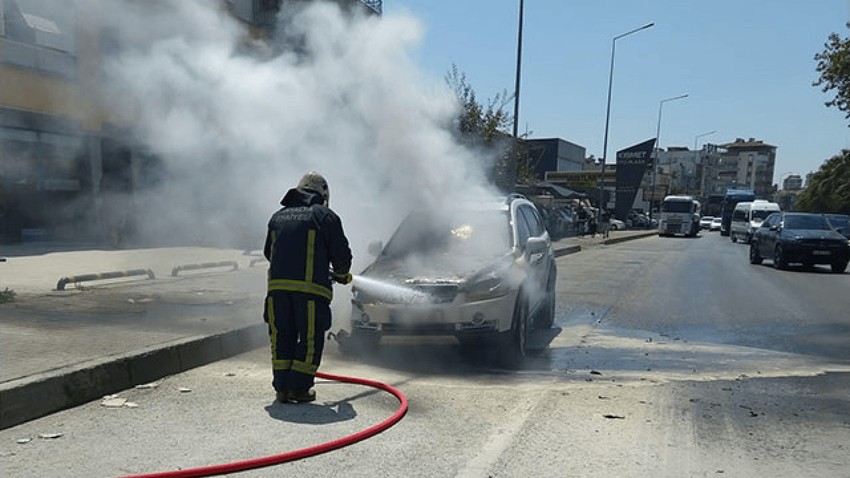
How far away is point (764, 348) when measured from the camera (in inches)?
281

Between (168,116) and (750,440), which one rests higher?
(168,116)

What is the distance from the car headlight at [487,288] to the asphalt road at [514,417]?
0.71 m

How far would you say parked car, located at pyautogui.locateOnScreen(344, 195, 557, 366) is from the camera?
19.2 feet

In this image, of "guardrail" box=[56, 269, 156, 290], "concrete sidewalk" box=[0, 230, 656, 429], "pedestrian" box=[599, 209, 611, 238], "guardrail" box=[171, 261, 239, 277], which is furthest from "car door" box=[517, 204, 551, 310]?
"pedestrian" box=[599, 209, 611, 238]

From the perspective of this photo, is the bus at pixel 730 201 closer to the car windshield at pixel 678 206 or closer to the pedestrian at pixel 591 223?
the car windshield at pixel 678 206

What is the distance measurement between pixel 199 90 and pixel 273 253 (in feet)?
16.4

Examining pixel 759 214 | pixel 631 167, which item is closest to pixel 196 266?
pixel 759 214

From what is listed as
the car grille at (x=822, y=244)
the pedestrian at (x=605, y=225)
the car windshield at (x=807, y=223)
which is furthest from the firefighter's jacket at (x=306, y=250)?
the pedestrian at (x=605, y=225)

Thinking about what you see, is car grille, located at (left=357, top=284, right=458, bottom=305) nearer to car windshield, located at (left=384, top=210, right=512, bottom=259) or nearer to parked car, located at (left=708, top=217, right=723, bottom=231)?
car windshield, located at (left=384, top=210, right=512, bottom=259)

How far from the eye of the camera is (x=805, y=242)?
1648 centimetres

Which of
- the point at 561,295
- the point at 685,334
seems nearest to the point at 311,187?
the point at 685,334

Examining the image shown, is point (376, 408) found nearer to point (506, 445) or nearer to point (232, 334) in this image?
point (506, 445)

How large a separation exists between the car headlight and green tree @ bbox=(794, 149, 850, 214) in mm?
44228

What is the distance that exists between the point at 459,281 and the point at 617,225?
4756cm
